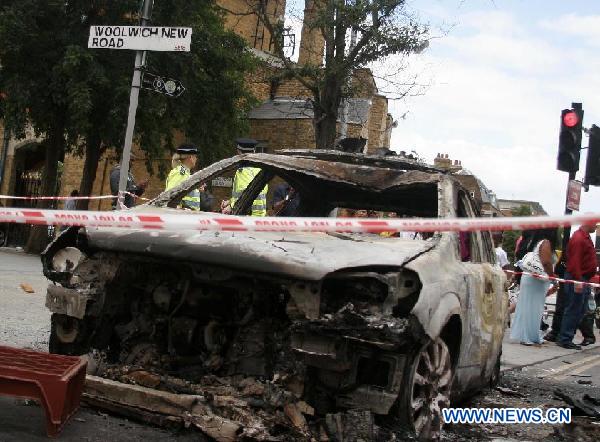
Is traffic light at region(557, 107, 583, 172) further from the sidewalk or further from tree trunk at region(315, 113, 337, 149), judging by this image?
tree trunk at region(315, 113, 337, 149)

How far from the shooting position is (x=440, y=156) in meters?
44.8

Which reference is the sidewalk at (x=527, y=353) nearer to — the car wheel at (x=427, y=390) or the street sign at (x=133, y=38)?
the car wheel at (x=427, y=390)

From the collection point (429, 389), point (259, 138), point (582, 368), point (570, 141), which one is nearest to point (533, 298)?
point (582, 368)

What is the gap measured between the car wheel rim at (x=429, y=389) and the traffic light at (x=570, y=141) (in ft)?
30.4

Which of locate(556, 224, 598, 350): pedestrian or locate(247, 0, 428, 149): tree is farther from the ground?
locate(247, 0, 428, 149): tree

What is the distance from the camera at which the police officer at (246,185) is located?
6379 mm

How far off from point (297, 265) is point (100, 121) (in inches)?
652

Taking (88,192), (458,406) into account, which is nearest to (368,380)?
(458,406)

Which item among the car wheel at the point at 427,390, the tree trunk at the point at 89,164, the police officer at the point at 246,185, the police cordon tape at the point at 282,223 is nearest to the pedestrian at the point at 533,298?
the police officer at the point at 246,185

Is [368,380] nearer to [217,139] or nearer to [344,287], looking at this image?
[344,287]

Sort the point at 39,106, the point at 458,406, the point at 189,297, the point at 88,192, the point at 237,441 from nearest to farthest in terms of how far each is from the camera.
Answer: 1. the point at 237,441
2. the point at 189,297
3. the point at 458,406
4. the point at 39,106
5. the point at 88,192

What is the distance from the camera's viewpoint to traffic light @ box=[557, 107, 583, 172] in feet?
41.7

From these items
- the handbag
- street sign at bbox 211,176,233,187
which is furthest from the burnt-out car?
the handbag

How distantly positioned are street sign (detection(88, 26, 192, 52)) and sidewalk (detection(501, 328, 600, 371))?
217 inches
